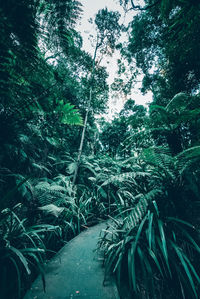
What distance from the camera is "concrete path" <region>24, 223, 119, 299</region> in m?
1.07

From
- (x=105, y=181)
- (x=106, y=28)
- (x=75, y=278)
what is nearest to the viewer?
(x=75, y=278)

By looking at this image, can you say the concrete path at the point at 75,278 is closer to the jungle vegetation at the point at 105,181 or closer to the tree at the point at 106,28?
the jungle vegetation at the point at 105,181

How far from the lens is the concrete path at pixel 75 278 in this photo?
3.50 ft

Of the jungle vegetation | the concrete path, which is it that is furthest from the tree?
the concrete path

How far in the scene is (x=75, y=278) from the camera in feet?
4.12

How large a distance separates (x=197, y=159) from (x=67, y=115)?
2204 mm

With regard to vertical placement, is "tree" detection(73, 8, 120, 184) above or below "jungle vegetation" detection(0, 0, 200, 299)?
above

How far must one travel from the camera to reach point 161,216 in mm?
1421

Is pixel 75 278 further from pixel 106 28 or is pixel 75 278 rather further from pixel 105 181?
pixel 106 28

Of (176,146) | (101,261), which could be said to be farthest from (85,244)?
(176,146)

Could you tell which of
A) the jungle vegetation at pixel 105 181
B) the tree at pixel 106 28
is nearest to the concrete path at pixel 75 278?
the jungle vegetation at pixel 105 181

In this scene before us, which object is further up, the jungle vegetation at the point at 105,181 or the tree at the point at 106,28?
the tree at the point at 106,28

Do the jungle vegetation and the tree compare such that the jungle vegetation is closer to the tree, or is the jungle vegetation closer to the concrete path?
the concrete path

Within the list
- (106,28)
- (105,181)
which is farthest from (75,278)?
(106,28)
